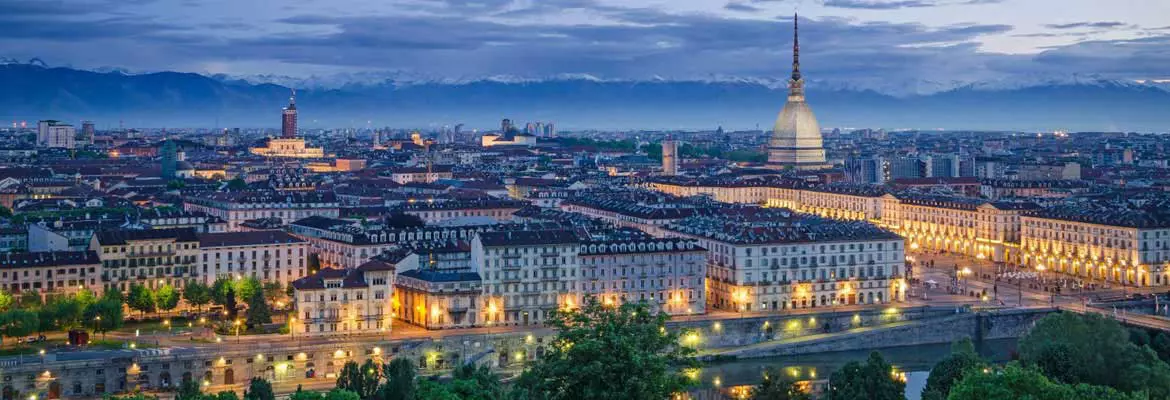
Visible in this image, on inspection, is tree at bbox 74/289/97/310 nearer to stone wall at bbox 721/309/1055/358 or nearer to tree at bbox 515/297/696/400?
stone wall at bbox 721/309/1055/358

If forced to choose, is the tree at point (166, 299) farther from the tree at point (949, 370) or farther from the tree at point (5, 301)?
the tree at point (949, 370)

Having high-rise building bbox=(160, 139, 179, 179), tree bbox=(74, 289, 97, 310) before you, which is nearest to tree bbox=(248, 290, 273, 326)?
tree bbox=(74, 289, 97, 310)

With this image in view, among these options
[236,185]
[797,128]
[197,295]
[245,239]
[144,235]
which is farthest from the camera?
[797,128]

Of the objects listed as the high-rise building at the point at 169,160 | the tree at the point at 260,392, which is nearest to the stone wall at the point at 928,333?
the tree at the point at 260,392

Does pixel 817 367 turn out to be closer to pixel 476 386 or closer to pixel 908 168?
pixel 476 386

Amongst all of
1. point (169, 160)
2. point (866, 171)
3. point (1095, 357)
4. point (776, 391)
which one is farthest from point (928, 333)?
point (169, 160)

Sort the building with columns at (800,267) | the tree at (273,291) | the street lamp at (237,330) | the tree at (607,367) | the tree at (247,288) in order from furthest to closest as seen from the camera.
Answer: the building with columns at (800,267) < the tree at (273,291) < the tree at (247,288) < the street lamp at (237,330) < the tree at (607,367)
